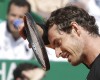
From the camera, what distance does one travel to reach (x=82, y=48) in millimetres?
2756

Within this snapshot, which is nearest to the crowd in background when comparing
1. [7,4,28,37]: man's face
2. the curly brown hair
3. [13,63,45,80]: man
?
[7,4,28,37]: man's face

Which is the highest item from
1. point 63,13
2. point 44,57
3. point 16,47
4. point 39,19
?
point 63,13

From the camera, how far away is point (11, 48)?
19.2 ft

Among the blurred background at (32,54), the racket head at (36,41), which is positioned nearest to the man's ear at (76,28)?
the racket head at (36,41)

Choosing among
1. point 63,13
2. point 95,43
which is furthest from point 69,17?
point 95,43

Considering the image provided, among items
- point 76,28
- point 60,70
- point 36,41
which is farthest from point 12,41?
point 76,28

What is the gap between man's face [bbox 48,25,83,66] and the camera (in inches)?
109

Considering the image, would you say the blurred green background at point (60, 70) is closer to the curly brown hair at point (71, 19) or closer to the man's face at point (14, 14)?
the man's face at point (14, 14)

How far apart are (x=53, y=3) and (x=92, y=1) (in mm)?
494

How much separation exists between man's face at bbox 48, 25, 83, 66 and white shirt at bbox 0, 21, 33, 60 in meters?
2.95

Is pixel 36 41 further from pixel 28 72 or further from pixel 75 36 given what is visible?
pixel 28 72

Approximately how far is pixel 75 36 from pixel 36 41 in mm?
239

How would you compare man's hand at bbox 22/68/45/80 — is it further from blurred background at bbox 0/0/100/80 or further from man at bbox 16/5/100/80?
man at bbox 16/5/100/80

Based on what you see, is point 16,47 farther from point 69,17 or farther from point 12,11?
point 69,17
